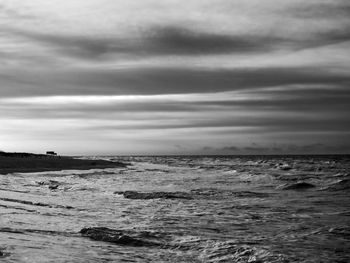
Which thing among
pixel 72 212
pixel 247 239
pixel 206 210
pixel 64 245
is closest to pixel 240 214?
pixel 206 210

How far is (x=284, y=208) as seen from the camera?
18.7 meters

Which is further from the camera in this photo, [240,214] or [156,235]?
[240,214]

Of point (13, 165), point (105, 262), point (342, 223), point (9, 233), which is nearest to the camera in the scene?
point (105, 262)

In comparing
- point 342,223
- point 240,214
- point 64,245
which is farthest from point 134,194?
point 64,245

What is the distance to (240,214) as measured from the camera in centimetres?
1656

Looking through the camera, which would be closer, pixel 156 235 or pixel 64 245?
pixel 64 245

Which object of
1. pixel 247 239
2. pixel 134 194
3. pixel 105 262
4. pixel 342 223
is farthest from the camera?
pixel 134 194

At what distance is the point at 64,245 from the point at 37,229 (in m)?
2.05

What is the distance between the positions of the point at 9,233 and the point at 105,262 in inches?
131

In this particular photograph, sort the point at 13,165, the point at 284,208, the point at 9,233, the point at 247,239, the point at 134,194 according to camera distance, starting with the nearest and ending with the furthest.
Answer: the point at 9,233
the point at 247,239
the point at 284,208
the point at 134,194
the point at 13,165

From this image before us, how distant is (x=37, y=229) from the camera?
11.6m

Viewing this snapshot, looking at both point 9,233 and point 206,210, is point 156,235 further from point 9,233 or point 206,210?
point 206,210

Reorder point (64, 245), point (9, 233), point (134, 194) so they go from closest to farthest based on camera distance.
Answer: point (64, 245), point (9, 233), point (134, 194)

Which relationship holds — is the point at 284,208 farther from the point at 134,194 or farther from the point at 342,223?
the point at 134,194
